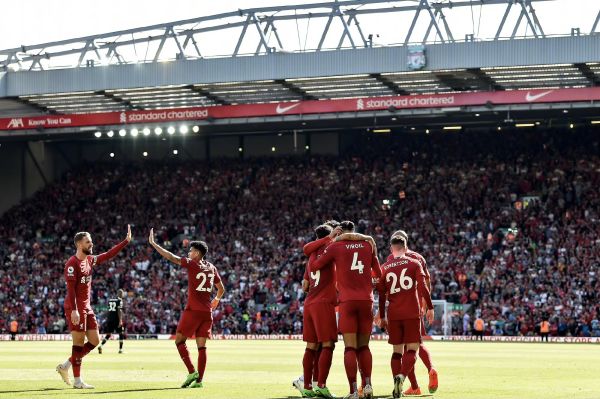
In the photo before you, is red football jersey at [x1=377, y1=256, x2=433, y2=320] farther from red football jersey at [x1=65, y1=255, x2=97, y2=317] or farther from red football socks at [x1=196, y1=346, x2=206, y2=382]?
red football jersey at [x1=65, y1=255, x2=97, y2=317]

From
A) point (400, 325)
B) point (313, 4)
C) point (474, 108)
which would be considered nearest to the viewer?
point (400, 325)

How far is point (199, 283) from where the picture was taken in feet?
63.9

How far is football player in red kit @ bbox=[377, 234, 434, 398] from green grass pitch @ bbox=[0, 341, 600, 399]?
0.88m

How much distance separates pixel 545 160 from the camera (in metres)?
60.1

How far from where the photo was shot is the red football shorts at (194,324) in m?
19.4

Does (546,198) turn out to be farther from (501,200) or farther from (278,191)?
(278,191)

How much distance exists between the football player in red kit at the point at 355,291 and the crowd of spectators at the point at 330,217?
110ft

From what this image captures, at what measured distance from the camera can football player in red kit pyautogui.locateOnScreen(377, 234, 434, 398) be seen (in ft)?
55.2

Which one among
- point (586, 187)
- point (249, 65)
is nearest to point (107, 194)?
point (249, 65)

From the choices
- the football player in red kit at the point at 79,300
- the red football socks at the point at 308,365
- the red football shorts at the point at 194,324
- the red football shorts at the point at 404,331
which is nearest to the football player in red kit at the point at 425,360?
the red football shorts at the point at 404,331

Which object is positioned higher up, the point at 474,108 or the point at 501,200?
the point at 474,108

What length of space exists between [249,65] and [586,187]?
55.9ft

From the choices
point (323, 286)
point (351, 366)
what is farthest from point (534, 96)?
point (351, 366)

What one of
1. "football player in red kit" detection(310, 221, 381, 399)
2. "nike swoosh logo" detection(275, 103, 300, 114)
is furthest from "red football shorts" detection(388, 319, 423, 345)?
"nike swoosh logo" detection(275, 103, 300, 114)
